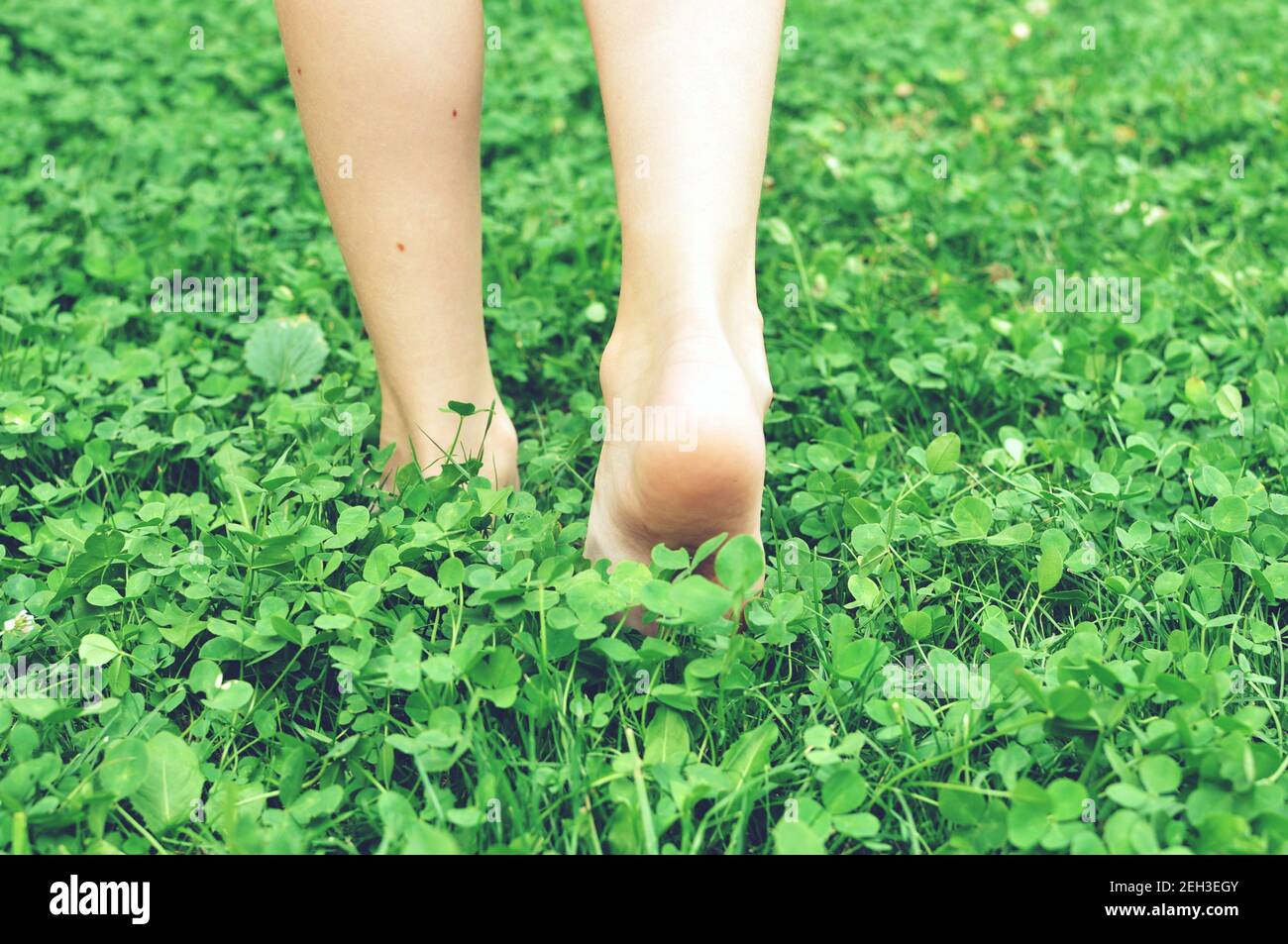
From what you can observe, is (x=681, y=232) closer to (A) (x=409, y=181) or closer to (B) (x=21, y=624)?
(A) (x=409, y=181)

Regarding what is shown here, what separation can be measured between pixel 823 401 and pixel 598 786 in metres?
0.89

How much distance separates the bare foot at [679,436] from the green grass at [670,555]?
6cm

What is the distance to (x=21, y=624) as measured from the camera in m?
1.30

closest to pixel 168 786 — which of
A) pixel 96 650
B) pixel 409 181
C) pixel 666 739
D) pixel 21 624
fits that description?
pixel 96 650

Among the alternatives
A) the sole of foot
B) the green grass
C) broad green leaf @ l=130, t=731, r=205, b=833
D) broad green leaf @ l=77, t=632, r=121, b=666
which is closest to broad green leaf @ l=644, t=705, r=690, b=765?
the green grass

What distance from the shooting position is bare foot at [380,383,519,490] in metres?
1.52

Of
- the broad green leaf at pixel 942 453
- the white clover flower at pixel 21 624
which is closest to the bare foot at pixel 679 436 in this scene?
the broad green leaf at pixel 942 453

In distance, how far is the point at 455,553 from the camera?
1379mm

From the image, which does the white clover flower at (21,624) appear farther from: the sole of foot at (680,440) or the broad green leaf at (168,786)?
the sole of foot at (680,440)

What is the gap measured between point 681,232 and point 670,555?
34 centimetres

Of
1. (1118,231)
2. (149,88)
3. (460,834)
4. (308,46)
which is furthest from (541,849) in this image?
(149,88)

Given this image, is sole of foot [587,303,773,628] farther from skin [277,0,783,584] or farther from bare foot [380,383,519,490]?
bare foot [380,383,519,490]

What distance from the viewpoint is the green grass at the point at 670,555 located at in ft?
3.57
